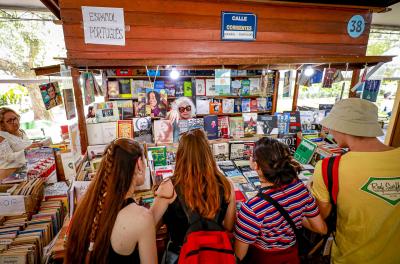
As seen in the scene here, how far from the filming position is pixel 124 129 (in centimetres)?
263

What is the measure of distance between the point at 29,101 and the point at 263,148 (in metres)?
8.07

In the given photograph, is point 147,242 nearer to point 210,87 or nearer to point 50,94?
point 50,94

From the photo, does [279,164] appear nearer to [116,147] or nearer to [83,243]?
[116,147]

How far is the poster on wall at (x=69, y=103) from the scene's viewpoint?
191 cm

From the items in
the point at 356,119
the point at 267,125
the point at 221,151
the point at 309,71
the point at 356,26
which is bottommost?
the point at 221,151

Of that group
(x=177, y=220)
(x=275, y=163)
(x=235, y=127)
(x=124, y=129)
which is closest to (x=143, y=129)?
(x=124, y=129)

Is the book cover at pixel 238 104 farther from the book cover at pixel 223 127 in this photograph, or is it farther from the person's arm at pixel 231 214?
the person's arm at pixel 231 214

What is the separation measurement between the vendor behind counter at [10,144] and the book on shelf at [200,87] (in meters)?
3.36

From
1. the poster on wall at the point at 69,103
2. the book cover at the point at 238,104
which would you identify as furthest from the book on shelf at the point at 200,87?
the poster on wall at the point at 69,103

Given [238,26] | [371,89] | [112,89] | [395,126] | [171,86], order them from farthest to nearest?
[171,86]
[112,89]
[395,126]
[371,89]
[238,26]

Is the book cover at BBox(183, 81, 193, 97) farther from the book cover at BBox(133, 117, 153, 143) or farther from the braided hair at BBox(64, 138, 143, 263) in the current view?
the braided hair at BBox(64, 138, 143, 263)

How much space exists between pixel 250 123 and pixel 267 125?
0.27 meters

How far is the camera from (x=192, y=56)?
2.29 meters

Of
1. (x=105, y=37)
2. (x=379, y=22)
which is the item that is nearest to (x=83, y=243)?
(x=105, y=37)
